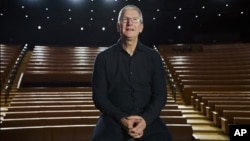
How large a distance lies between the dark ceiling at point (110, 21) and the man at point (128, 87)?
7.91 metres

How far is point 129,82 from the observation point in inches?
41.0

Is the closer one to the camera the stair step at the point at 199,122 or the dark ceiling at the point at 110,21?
the stair step at the point at 199,122

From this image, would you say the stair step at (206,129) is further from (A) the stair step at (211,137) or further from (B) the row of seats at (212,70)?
(B) the row of seats at (212,70)

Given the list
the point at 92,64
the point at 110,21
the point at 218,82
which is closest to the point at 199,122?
the point at 218,82

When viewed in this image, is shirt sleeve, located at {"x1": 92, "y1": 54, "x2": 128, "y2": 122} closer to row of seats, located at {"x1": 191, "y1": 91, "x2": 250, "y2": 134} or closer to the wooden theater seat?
row of seats, located at {"x1": 191, "y1": 91, "x2": 250, "y2": 134}

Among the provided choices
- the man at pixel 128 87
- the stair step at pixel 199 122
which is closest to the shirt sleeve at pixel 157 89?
the man at pixel 128 87

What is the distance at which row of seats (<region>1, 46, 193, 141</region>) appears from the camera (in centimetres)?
191

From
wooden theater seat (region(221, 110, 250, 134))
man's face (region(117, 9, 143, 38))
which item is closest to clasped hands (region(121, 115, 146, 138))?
man's face (region(117, 9, 143, 38))

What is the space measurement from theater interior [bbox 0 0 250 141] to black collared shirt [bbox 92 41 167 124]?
61 centimetres

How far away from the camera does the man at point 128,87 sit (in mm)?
983

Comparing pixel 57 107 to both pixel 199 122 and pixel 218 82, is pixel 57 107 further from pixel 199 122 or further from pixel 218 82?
pixel 218 82

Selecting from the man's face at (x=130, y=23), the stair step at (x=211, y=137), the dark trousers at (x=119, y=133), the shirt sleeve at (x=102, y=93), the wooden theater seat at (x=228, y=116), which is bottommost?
the stair step at (x=211, y=137)

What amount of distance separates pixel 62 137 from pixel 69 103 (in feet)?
3.97

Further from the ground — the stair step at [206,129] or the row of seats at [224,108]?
the row of seats at [224,108]
